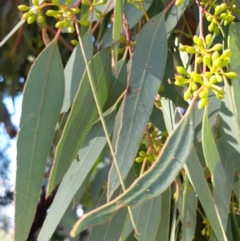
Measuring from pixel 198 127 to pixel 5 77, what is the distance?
1.42 meters

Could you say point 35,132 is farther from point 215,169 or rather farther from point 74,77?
point 215,169

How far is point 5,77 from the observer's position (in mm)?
2156

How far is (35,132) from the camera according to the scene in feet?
2.60

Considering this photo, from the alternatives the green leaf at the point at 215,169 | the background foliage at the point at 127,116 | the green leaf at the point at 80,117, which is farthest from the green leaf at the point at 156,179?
the green leaf at the point at 80,117

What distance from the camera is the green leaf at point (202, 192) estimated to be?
772 millimetres

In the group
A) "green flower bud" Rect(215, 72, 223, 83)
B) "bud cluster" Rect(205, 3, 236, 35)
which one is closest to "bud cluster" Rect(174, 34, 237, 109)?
"green flower bud" Rect(215, 72, 223, 83)

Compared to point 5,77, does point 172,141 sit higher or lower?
higher

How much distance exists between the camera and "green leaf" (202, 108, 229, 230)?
74 cm

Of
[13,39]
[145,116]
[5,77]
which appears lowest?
[5,77]

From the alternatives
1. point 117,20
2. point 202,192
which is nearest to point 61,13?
point 117,20

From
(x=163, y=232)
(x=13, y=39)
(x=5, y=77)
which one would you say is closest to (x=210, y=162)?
(x=163, y=232)

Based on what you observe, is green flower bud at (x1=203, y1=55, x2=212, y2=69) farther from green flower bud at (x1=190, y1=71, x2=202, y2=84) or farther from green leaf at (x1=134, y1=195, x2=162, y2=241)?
green leaf at (x1=134, y1=195, x2=162, y2=241)

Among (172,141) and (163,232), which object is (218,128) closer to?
(163,232)

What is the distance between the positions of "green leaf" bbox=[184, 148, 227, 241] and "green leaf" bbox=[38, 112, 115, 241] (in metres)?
0.17
